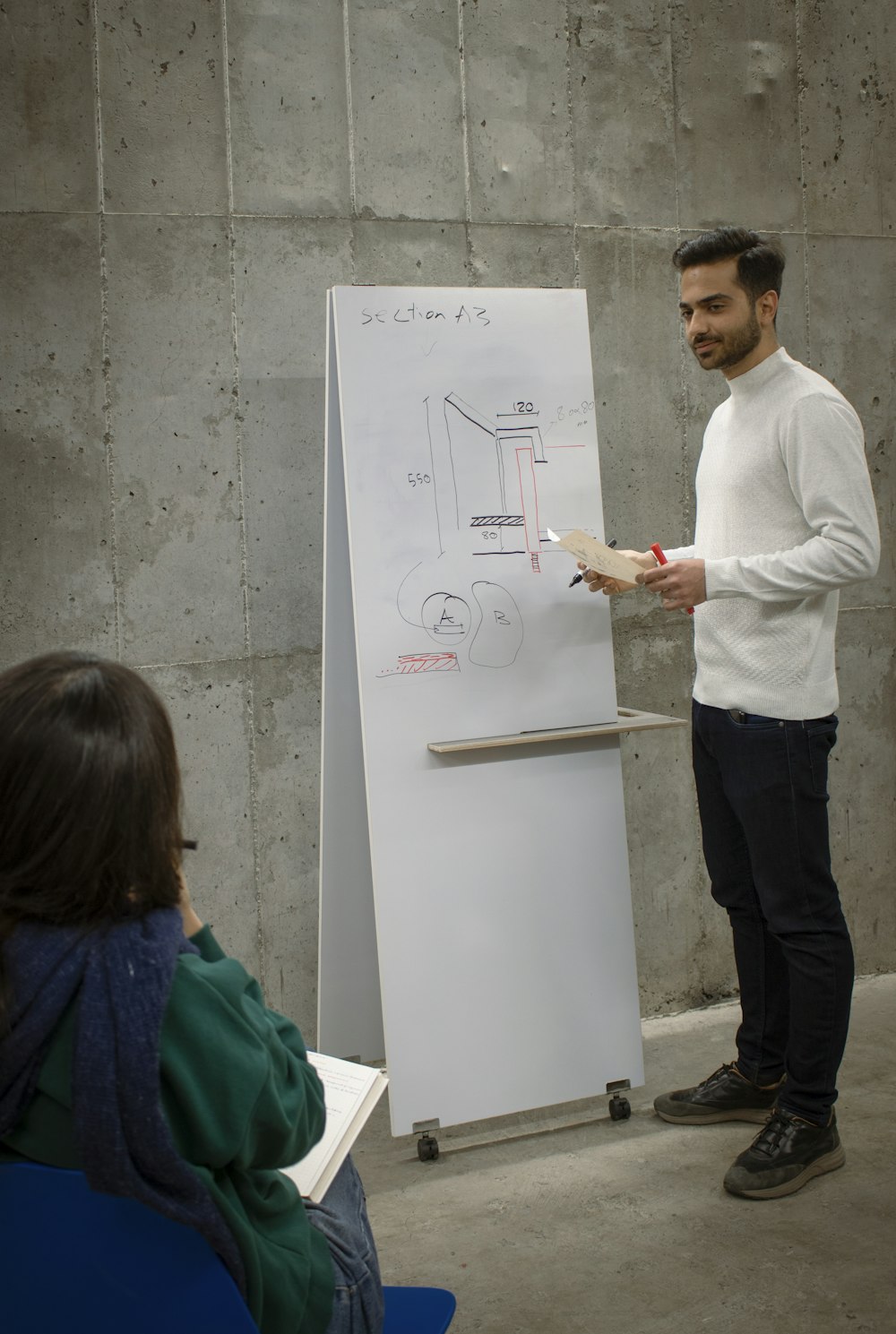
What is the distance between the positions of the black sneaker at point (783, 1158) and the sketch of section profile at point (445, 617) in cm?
122

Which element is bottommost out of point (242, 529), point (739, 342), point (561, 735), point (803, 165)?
point (561, 735)

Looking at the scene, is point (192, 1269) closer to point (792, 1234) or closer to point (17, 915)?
point (17, 915)

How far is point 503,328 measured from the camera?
253 centimetres

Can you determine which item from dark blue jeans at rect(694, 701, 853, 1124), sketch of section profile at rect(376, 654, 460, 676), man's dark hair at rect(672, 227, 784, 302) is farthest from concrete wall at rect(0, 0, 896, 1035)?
dark blue jeans at rect(694, 701, 853, 1124)

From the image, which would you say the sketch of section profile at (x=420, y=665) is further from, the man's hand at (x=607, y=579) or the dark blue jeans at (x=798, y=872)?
the dark blue jeans at (x=798, y=872)

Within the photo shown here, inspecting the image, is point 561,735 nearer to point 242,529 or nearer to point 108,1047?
point 242,529

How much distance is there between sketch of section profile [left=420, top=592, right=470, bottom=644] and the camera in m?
2.47

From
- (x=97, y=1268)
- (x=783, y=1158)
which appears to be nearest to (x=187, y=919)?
(x=97, y=1268)

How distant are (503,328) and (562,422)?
243mm

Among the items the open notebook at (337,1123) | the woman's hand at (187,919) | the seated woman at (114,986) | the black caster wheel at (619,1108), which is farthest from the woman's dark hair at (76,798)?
the black caster wheel at (619,1108)

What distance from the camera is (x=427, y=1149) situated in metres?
Result: 2.53

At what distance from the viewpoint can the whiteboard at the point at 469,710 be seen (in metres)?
2.45

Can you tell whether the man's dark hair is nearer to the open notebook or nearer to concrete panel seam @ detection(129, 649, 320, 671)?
concrete panel seam @ detection(129, 649, 320, 671)

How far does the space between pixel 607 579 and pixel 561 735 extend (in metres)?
0.35
